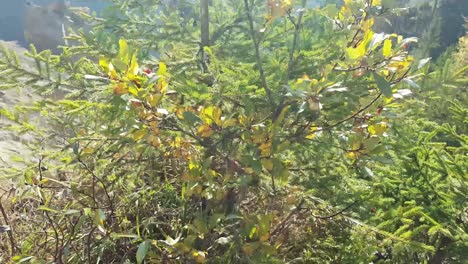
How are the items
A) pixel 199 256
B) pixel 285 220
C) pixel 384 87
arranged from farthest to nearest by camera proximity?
pixel 285 220, pixel 199 256, pixel 384 87

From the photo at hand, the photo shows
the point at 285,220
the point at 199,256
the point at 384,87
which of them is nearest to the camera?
the point at 384,87

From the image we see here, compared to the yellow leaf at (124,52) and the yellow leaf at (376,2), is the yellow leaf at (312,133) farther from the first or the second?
the yellow leaf at (124,52)

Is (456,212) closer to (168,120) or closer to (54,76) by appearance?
(168,120)

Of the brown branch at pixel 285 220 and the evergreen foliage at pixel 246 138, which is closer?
the evergreen foliage at pixel 246 138

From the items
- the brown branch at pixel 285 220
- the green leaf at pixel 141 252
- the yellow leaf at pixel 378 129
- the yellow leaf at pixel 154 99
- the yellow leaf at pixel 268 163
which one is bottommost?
the brown branch at pixel 285 220

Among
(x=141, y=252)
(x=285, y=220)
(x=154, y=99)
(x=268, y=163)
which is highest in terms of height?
(x=154, y=99)

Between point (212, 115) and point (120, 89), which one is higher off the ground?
point (120, 89)

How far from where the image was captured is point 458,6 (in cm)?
2095

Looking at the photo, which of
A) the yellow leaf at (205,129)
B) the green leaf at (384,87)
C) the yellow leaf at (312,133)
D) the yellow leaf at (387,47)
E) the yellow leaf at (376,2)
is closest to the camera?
the green leaf at (384,87)

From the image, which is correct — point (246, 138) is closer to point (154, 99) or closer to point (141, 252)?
point (154, 99)

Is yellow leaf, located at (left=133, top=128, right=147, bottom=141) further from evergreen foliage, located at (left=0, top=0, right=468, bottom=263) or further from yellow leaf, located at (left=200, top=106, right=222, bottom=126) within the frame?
yellow leaf, located at (left=200, top=106, right=222, bottom=126)

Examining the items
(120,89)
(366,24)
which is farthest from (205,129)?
(366,24)

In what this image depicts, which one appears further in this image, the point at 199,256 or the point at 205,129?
the point at 199,256

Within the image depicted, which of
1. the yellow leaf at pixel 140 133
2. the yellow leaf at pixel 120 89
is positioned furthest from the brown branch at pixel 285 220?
the yellow leaf at pixel 120 89
